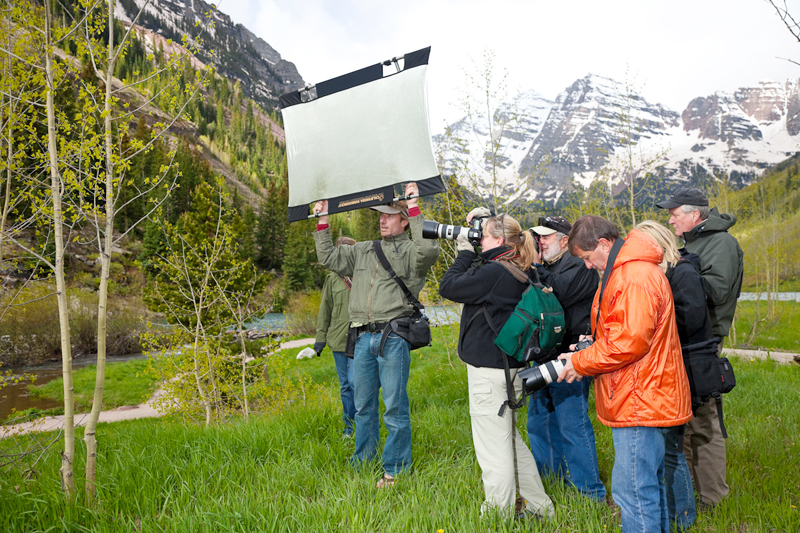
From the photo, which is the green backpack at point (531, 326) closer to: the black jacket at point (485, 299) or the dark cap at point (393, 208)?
the black jacket at point (485, 299)

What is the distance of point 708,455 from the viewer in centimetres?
295

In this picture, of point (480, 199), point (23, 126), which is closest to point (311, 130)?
point (23, 126)

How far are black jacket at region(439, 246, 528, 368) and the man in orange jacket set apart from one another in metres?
0.58

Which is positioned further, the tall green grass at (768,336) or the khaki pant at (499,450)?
the tall green grass at (768,336)

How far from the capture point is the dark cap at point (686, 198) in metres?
3.42

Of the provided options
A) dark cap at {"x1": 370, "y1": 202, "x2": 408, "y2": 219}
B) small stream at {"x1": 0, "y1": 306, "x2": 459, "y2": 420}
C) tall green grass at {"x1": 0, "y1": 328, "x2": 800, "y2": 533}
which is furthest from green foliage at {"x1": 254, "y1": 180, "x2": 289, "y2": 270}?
dark cap at {"x1": 370, "y1": 202, "x2": 408, "y2": 219}

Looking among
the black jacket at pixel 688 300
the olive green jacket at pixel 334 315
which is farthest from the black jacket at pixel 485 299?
the olive green jacket at pixel 334 315

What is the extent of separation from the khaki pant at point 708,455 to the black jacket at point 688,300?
26.8 inches

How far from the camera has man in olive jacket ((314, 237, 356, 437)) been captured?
511 centimetres

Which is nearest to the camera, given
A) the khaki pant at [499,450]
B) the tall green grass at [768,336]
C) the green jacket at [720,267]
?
the khaki pant at [499,450]

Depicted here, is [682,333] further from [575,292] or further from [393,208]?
[393,208]

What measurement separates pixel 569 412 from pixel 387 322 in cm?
144

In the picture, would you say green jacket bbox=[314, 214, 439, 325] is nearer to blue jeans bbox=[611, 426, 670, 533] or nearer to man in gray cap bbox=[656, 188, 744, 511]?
blue jeans bbox=[611, 426, 670, 533]

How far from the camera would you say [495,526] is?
99.8 inches
